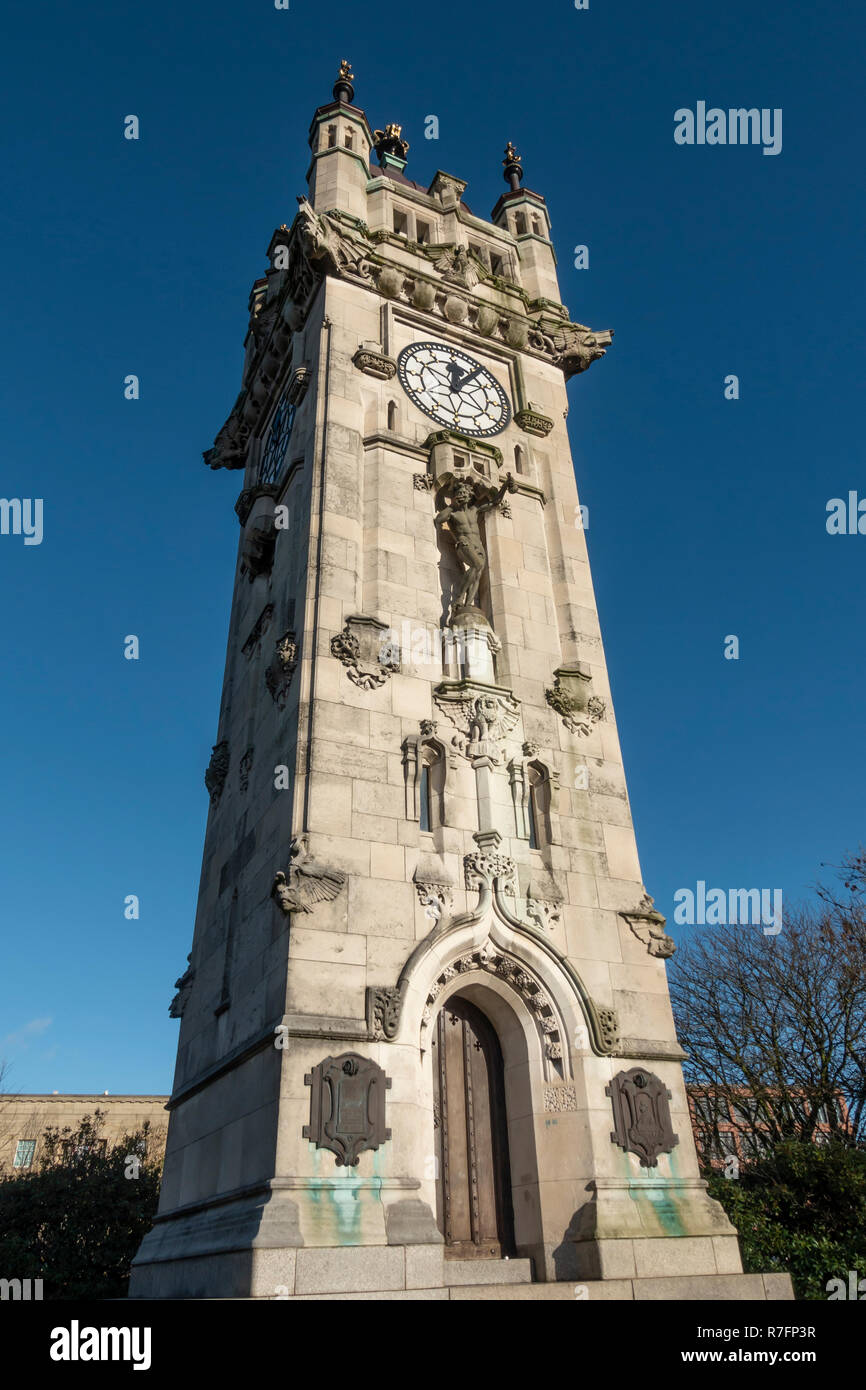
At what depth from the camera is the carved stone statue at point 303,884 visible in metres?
13.3

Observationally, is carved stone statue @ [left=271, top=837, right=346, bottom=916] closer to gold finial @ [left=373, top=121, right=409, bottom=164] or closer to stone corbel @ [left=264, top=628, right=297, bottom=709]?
stone corbel @ [left=264, top=628, right=297, bottom=709]

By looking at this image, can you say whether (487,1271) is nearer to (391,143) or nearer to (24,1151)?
(391,143)

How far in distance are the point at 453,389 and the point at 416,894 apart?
13087 mm

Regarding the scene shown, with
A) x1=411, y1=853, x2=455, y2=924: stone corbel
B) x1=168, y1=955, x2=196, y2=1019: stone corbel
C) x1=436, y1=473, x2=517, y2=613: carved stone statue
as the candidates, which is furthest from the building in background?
x1=411, y1=853, x2=455, y2=924: stone corbel

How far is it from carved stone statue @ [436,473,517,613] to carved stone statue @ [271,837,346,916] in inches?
256

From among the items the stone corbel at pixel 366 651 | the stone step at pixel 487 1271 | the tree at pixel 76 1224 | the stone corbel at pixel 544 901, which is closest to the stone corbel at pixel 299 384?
the stone corbel at pixel 366 651

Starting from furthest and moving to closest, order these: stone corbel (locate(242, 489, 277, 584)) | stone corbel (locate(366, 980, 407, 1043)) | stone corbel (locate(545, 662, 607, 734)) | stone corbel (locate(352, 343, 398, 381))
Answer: stone corbel (locate(242, 489, 277, 584)) < stone corbel (locate(352, 343, 398, 381)) < stone corbel (locate(545, 662, 607, 734)) < stone corbel (locate(366, 980, 407, 1043))

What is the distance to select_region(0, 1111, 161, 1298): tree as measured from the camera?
2567 centimetres

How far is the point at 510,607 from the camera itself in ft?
63.0

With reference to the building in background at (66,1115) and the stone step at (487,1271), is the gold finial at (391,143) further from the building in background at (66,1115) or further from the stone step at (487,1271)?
the building in background at (66,1115)

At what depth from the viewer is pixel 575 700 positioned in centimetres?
1825
